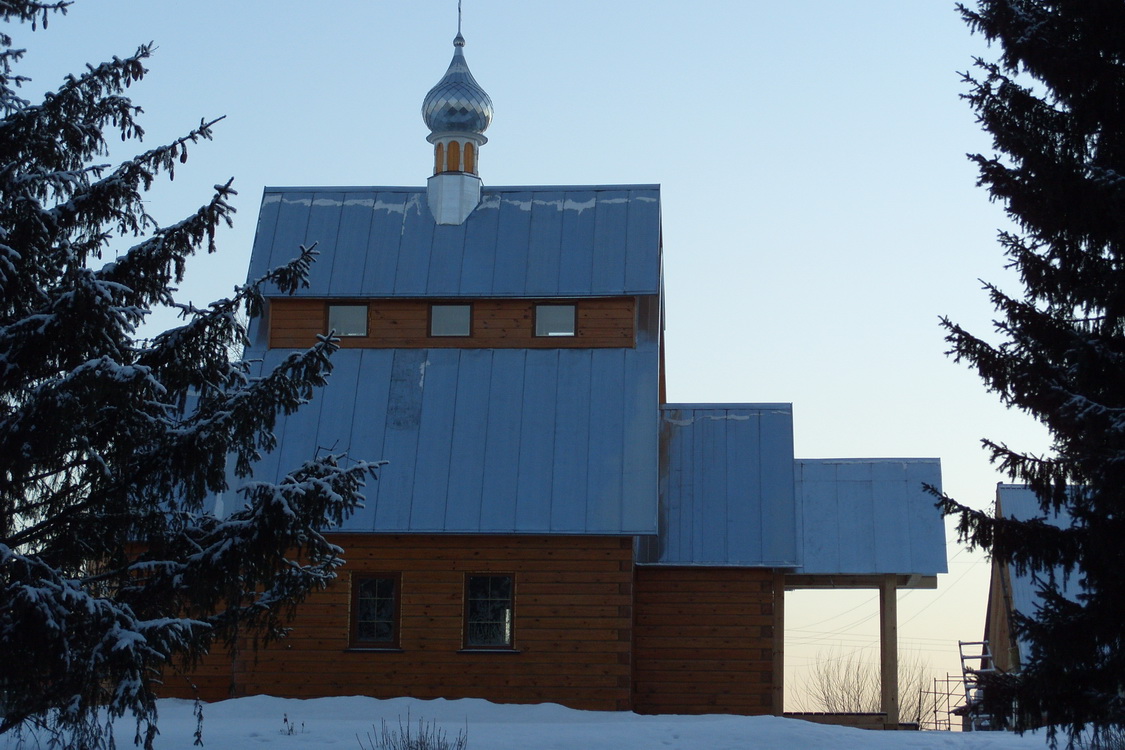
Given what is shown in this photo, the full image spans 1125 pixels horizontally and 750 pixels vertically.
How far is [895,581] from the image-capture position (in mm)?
25578

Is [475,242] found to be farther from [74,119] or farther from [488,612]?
[74,119]

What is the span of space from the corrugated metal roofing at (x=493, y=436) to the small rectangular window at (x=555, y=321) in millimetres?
413

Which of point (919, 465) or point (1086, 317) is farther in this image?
point (919, 465)

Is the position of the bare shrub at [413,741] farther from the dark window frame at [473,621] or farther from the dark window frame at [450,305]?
the dark window frame at [450,305]

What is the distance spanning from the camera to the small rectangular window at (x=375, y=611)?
2133 cm

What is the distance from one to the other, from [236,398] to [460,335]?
11.4 meters

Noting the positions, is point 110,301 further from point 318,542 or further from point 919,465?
point 919,465

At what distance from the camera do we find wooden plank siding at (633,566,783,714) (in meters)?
21.8

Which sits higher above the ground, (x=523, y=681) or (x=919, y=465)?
(x=919, y=465)

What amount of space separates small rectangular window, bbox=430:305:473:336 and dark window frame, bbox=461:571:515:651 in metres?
4.50

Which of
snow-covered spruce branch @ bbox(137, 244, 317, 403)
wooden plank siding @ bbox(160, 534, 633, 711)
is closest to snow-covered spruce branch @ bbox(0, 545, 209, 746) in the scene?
snow-covered spruce branch @ bbox(137, 244, 317, 403)

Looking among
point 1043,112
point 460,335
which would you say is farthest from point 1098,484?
point 460,335

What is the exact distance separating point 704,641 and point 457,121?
10.9 m

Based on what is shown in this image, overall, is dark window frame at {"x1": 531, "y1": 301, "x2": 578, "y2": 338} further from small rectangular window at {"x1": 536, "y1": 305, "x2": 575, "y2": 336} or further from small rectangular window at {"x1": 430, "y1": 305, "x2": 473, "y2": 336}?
small rectangular window at {"x1": 430, "y1": 305, "x2": 473, "y2": 336}
